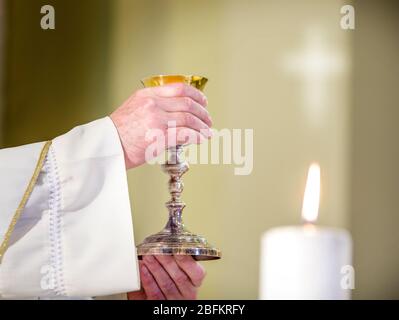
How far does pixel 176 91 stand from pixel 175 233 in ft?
0.78

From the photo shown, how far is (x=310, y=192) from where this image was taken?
75 cm

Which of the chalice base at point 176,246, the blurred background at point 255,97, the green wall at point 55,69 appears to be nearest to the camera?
the chalice base at point 176,246

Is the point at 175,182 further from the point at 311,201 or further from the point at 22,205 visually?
the point at 311,201

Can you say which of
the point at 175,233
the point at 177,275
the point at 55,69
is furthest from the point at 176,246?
the point at 55,69

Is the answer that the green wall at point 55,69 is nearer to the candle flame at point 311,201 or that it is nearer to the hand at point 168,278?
the hand at point 168,278

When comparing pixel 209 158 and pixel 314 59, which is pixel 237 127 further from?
pixel 314 59

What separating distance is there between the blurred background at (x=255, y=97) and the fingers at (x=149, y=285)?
629 mm

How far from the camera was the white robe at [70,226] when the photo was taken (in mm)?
1201

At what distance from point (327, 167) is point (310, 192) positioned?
162 cm

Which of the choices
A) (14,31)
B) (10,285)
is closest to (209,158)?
(14,31)

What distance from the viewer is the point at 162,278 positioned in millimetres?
1442

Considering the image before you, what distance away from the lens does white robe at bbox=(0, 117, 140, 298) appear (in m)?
1.20

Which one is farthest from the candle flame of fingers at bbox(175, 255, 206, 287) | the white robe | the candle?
fingers at bbox(175, 255, 206, 287)

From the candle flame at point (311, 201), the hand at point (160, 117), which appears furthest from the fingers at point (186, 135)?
the candle flame at point (311, 201)
